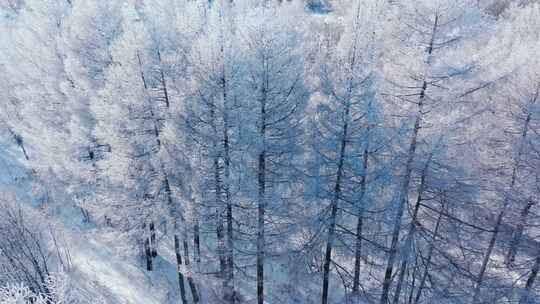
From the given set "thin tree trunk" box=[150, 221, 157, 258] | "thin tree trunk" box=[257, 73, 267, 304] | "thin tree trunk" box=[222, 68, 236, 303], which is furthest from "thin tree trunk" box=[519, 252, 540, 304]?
"thin tree trunk" box=[150, 221, 157, 258]

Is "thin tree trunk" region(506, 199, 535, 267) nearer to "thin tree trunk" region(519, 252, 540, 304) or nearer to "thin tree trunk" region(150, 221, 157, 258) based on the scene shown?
"thin tree trunk" region(519, 252, 540, 304)

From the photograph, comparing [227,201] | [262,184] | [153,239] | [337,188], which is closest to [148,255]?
[153,239]

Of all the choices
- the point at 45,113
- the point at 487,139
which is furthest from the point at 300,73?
the point at 45,113

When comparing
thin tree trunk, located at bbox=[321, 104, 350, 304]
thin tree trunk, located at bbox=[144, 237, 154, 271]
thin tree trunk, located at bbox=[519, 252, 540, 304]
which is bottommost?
thin tree trunk, located at bbox=[144, 237, 154, 271]

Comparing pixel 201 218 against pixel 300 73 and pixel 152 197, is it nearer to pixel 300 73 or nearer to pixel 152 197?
pixel 152 197

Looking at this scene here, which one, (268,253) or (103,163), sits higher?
(103,163)

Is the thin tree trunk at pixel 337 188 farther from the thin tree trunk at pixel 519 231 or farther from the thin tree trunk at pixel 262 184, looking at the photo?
the thin tree trunk at pixel 519 231

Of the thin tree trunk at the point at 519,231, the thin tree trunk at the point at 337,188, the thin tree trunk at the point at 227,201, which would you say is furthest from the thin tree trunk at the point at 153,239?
the thin tree trunk at the point at 519,231

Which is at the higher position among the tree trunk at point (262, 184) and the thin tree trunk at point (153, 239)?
the tree trunk at point (262, 184)

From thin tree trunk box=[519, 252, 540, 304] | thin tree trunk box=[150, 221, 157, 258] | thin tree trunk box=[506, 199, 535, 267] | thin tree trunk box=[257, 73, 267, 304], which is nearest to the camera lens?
thin tree trunk box=[257, 73, 267, 304]
